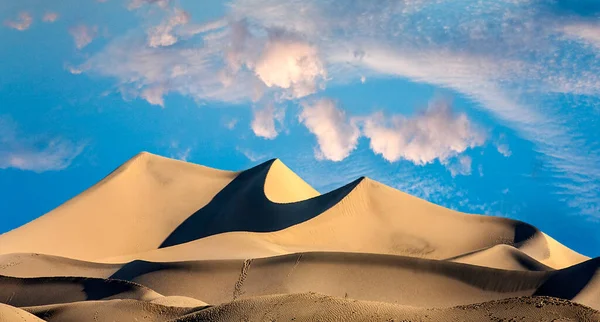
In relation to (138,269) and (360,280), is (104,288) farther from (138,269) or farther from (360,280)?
(360,280)

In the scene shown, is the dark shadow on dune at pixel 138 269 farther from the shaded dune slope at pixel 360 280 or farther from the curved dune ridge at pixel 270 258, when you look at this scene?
the shaded dune slope at pixel 360 280

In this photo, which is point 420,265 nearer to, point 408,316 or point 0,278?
point 408,316

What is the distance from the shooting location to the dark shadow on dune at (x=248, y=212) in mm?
37906

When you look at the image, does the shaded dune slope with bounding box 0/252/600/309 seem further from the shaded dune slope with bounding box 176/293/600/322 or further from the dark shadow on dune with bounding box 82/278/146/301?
the shaded dune slope with bounding box 176/293/600/322

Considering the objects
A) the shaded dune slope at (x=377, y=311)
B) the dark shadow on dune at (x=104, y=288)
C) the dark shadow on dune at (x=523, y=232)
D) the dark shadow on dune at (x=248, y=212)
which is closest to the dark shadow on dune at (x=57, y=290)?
the dark shadow on dune at (x=104, y=288)

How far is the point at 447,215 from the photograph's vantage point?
136ft

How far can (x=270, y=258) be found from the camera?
24.6 meters

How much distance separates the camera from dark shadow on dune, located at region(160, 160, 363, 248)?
37906mm

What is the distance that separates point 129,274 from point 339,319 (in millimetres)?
15213

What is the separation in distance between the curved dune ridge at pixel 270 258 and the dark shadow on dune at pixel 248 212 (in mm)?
91

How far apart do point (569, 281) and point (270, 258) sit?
9664 millimetres

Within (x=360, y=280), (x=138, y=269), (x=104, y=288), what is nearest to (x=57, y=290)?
(x=104, y=288)

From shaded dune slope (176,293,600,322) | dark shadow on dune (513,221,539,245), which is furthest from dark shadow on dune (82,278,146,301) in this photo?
dark shadow on dune (513,221,539,245)

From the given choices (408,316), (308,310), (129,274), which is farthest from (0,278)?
(408,316)
